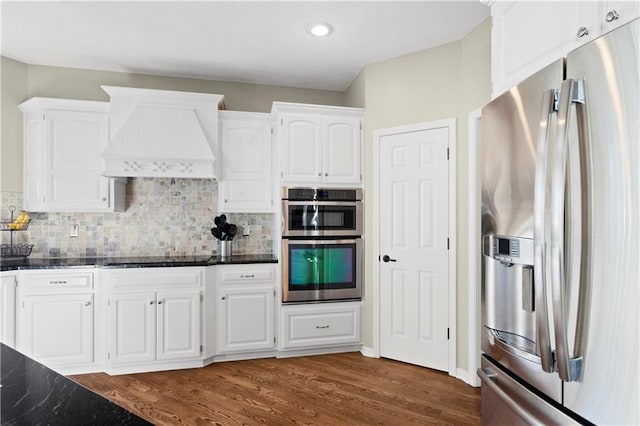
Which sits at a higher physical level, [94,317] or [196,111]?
[196,111]

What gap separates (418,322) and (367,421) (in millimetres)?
1090

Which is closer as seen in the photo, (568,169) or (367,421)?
(568,169)

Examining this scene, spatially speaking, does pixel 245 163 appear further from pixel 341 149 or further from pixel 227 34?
pixel 227 34

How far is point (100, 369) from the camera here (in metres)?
2.99

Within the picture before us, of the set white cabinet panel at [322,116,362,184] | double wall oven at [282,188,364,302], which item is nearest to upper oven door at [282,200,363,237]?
double wall oven at [282,188,364,302]

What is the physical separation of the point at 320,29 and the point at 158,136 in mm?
1703

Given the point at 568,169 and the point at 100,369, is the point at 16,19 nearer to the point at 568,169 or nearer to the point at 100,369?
the point at 100,369

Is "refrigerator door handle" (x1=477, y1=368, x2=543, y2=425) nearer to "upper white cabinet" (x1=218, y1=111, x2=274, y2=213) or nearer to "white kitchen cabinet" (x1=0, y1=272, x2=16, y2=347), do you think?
"upper white cabinet" (x1=218, y1=111, x2=274, y2=213)

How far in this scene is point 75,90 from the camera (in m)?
3.50

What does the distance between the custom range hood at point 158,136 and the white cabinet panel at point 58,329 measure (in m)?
1.14

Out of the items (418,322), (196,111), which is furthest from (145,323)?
(418,322)

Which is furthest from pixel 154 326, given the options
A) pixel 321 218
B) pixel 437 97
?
pixel 437 97

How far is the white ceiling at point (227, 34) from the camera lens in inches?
98.6

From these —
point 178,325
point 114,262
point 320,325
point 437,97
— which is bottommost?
point 320,325
